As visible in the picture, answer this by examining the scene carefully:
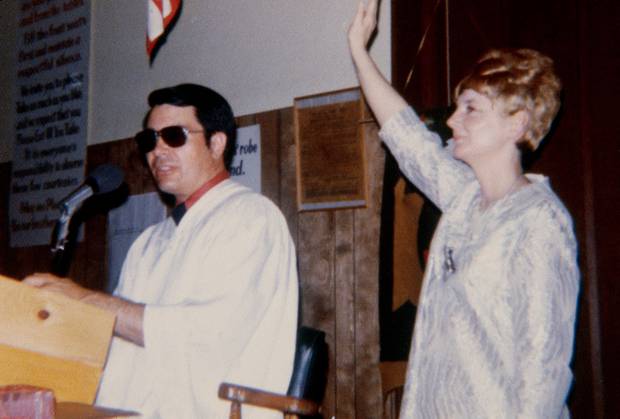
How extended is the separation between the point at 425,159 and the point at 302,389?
882 millimetres

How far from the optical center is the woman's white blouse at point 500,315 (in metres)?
1.83

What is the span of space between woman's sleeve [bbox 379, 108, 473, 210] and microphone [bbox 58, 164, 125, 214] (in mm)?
963

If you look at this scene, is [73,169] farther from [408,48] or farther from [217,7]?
[408,48]

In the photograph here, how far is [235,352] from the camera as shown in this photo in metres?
2.41

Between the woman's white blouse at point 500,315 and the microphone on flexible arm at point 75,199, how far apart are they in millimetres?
1124

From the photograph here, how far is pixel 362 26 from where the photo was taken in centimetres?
266

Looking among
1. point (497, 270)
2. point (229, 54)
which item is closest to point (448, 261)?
point (497, 270)

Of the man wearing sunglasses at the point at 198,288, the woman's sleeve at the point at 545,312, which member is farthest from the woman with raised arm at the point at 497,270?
the man wearing sunglasses at the point at 198,288

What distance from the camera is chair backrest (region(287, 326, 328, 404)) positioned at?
2.44 meters

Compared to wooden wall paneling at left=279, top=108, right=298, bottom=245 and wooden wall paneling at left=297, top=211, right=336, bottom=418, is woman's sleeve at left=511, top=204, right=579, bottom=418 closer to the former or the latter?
wooden wall paneling at left=297, top=211, right=336, bottom=418

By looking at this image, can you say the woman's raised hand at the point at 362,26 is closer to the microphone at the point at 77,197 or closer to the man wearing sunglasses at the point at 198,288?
the man wearing sunglasses at the point at 198,288

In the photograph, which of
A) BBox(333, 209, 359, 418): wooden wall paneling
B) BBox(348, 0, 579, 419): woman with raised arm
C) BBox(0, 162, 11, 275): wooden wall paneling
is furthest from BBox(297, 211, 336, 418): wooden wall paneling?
BBox(0, 162, 11, 275): wooden wall paneling

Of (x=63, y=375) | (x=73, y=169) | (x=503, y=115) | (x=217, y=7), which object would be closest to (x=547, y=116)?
(x=503, y=115)

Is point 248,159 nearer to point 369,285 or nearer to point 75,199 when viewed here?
point 369,285
